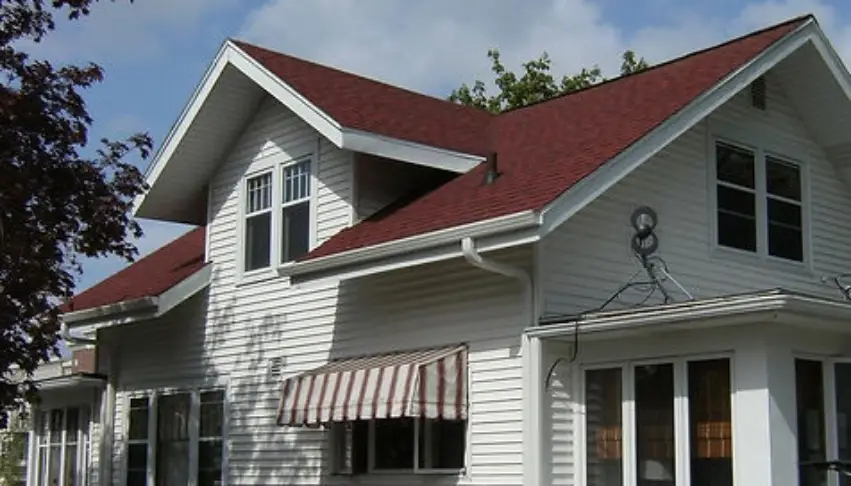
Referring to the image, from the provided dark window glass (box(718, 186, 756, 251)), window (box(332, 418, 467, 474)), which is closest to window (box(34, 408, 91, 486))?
window (box(332, 418, 467, 474))

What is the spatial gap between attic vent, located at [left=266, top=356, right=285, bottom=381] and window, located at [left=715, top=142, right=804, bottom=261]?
18.8 ft

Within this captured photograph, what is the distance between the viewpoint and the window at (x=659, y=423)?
12383 mm

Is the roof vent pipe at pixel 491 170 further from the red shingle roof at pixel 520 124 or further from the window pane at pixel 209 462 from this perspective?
the window pane at pixel 209 462

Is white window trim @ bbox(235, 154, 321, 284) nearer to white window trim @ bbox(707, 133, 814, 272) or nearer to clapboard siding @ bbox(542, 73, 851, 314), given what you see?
clapboard siding @ bbox(542, 73, 851, 314)

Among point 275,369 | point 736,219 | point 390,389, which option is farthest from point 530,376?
point 275,369

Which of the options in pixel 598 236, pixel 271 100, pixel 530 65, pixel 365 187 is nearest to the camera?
pixel 598 236

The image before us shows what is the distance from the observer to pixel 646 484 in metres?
12.9

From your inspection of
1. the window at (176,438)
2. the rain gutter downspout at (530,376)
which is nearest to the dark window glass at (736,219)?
the rain gutter downspout at (530,376)

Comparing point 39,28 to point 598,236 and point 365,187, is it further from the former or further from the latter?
point 598,236

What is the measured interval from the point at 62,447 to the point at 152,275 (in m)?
4.25

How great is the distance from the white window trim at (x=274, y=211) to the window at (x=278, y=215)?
0.04 feet

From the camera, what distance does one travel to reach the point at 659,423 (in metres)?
12.9

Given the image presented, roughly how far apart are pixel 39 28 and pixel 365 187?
4.39 m

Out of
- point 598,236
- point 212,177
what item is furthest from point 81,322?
point 598,236
